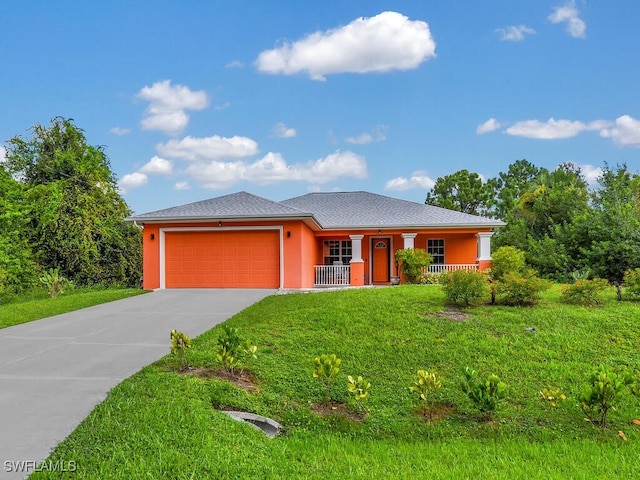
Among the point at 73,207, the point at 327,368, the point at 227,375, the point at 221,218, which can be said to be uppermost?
the point at 73,207

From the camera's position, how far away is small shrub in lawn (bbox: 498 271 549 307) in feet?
29.3

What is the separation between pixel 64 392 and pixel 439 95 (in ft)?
55.9

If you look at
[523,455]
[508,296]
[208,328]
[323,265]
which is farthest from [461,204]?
[523,455]

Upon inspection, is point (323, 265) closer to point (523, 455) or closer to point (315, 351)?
point (315, 351)

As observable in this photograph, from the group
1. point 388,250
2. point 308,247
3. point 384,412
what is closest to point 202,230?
point 308,247

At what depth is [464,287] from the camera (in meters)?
8.99

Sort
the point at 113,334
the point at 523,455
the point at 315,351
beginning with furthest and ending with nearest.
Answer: the point at 113,334, the point at 315,351, the point at 523,455

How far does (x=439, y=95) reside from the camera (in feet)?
59.4

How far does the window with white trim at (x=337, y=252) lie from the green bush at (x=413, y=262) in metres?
3.34

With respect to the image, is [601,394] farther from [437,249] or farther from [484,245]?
[437,249]

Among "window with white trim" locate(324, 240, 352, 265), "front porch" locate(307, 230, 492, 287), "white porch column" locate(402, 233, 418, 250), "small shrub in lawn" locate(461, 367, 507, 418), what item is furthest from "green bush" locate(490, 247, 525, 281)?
"window with white trim" locate(324, 240, 352, 265)

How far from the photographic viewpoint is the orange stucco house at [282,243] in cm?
1524

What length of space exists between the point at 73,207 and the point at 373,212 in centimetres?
1392

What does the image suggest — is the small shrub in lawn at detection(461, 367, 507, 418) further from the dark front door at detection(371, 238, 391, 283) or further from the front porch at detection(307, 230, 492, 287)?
the dark front door at detection(371, 238, 391, 283)
